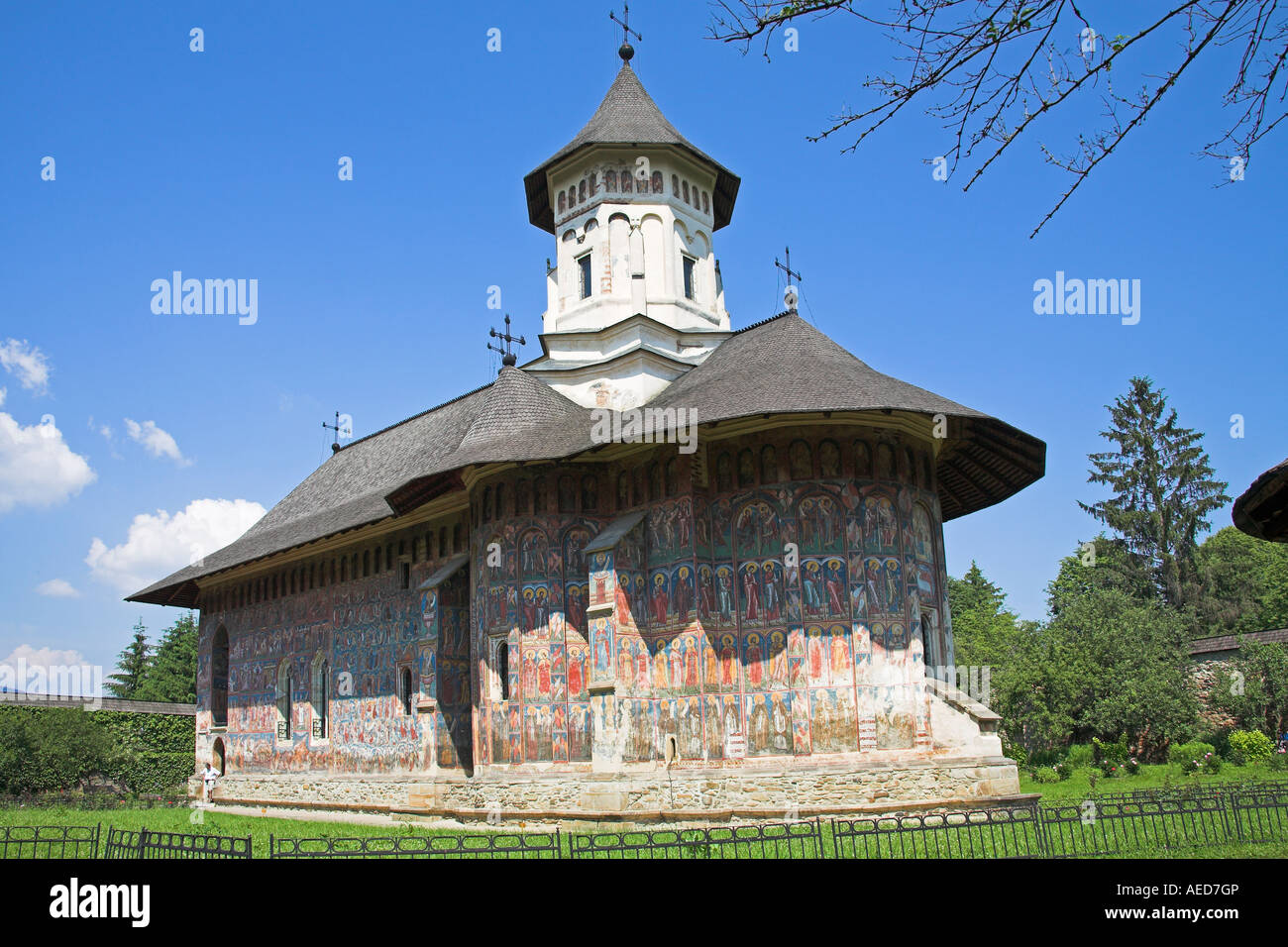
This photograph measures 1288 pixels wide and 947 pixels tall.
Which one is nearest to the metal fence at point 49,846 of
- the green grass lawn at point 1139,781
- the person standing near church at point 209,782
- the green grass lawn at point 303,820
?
the green grass lawn at point 303,820

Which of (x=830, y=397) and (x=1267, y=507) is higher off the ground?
(x=830, y=397)

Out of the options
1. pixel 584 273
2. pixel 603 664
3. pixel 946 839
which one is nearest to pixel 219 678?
pixel 584 273

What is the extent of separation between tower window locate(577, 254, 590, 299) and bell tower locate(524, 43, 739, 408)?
2 cm

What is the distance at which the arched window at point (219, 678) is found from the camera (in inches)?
1062

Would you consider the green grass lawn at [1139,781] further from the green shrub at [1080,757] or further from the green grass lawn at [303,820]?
the green shrub at [1080,757]

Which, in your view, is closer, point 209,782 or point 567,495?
point 567,495

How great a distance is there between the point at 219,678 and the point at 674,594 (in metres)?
16.6

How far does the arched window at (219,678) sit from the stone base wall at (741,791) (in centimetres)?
1287

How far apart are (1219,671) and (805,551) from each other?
53.7 ft

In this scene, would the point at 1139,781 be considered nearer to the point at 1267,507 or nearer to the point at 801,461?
the point at 801,461

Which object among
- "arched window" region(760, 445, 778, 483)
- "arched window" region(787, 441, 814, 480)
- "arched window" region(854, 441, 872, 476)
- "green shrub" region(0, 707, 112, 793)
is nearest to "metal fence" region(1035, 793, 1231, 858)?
"arched window" region(854, 441, 872, 476)

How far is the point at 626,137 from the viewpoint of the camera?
22281 mm

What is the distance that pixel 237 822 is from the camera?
20297 millimetres

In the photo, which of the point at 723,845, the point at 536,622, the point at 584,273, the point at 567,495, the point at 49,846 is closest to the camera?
the point at 49,846
